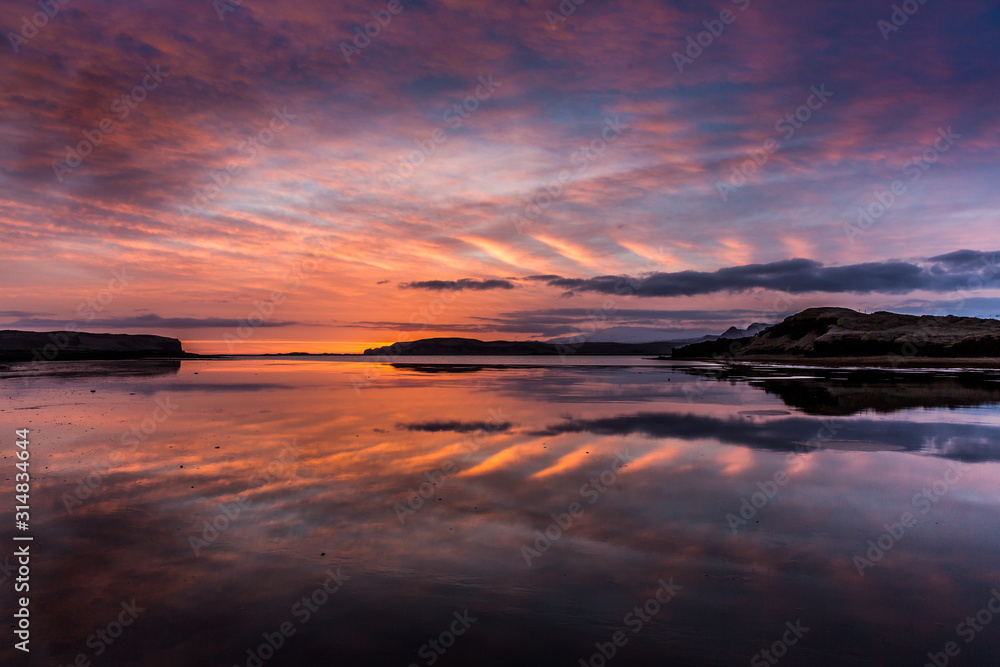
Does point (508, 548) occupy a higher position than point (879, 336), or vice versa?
point (879, 336)

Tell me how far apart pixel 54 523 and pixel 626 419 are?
56.5 feet

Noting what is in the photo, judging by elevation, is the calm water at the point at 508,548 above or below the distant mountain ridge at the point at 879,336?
below

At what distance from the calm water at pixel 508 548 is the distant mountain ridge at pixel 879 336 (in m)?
99.3

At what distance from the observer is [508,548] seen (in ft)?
24.5

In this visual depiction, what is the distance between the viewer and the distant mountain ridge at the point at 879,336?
297 ft

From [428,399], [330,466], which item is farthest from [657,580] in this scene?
[428,399]

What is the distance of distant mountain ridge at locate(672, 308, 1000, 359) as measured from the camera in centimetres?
9038

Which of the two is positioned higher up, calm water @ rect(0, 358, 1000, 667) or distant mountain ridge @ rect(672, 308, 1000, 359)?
distant mountain ridge @ rect(672, 308, 1000, 359)

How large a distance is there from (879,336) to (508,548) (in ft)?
413

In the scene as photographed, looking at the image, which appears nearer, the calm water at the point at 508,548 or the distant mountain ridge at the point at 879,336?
the calm water at the point at 508,548

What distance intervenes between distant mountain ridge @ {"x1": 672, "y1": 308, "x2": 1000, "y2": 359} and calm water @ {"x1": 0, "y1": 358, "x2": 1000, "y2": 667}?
99285 mm

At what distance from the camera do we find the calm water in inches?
203

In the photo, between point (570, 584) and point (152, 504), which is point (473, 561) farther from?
point (152, 504)

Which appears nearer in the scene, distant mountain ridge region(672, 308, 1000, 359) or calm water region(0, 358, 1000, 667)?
calm water region(0, 358, 1000, 667)
